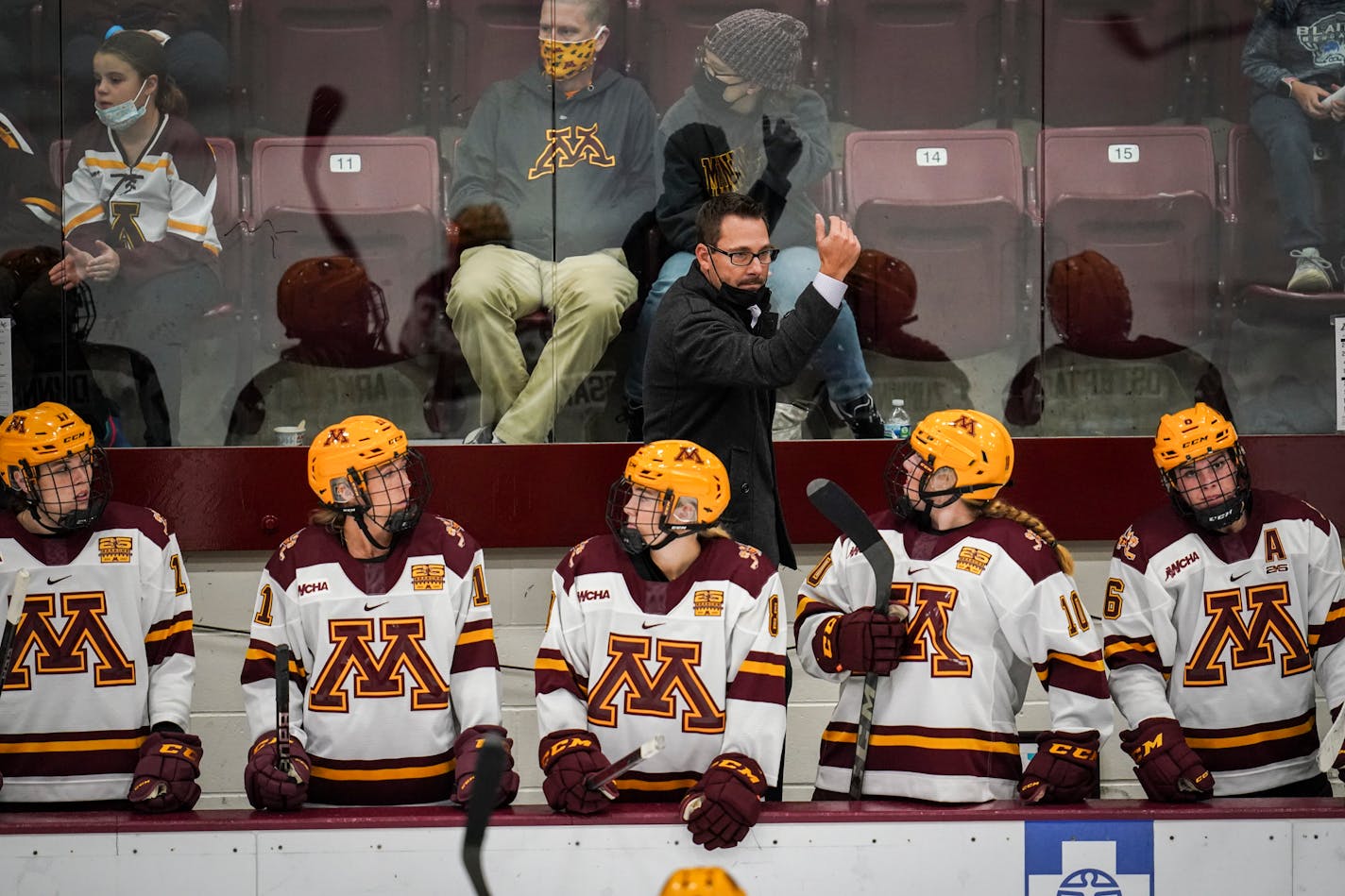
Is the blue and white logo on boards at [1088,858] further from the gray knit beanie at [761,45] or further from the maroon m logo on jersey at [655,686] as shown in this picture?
the gray knit beanie at [761,45]

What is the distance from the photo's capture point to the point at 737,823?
2666 millimetres

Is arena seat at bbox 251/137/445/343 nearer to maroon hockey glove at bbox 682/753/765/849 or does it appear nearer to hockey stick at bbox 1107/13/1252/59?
hockey stick at bbox 1107/13/1252/59

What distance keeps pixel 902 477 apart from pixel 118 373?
2.53m

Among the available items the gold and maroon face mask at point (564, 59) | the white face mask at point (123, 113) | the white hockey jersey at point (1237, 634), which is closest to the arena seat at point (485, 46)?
the gold and maroon face mask at point (564, 59)

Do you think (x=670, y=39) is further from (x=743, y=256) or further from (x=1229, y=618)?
(x=1229, y=618)

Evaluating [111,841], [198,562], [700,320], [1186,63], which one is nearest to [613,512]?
[700,320]

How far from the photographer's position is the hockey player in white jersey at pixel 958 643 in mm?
2947

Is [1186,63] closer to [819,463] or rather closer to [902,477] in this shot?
[819,463]

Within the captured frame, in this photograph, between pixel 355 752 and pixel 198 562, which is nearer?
pixel 355 752

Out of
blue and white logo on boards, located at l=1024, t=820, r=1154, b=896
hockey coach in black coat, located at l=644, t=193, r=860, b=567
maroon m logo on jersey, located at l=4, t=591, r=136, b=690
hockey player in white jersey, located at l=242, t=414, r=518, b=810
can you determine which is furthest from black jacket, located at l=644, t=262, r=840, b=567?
maroon m logo on jersey, located at l=4, t=591, r=136, b=690

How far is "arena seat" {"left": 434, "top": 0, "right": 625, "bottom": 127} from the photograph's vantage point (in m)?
4.68

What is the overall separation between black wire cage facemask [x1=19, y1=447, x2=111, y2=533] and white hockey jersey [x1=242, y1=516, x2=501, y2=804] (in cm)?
44

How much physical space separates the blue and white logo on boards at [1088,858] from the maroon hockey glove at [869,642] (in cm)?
41

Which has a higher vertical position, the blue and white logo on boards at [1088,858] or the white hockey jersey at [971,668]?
the white hockey jersey at [971,668]
